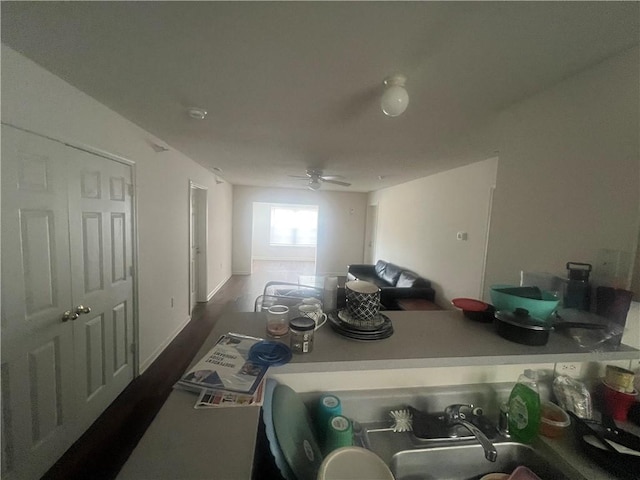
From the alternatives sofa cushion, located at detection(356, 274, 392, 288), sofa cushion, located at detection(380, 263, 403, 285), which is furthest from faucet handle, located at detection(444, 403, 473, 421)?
sofa cushion, located at detection(356, 274, 392, 288)

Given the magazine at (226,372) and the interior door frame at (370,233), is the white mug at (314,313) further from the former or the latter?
the interior door frame at (370,233)

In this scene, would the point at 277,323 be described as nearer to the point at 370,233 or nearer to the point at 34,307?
the point at 34,307

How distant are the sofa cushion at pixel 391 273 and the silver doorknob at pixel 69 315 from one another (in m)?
Answer: 4.30

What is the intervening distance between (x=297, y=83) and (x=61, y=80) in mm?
1438

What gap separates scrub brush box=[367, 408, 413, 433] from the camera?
905 millimetres

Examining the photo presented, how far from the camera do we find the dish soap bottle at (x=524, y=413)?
83 cm

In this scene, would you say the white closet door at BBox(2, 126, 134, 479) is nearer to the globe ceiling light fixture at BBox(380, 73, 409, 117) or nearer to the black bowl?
the globe ceiling light fixture at BBox(380, 73, 409, 117)

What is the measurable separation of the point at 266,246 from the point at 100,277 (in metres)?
7.18

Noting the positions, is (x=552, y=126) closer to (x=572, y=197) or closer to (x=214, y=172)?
(x=572, y=197)

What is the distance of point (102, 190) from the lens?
1.78m

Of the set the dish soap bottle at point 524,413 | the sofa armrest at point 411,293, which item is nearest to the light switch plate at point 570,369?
the dish soap bottle at point 524,413

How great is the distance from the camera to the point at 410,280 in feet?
13.2

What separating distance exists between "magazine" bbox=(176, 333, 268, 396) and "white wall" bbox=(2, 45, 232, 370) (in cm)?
157

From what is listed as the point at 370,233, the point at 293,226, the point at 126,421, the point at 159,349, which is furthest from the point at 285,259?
the point at 126,421
